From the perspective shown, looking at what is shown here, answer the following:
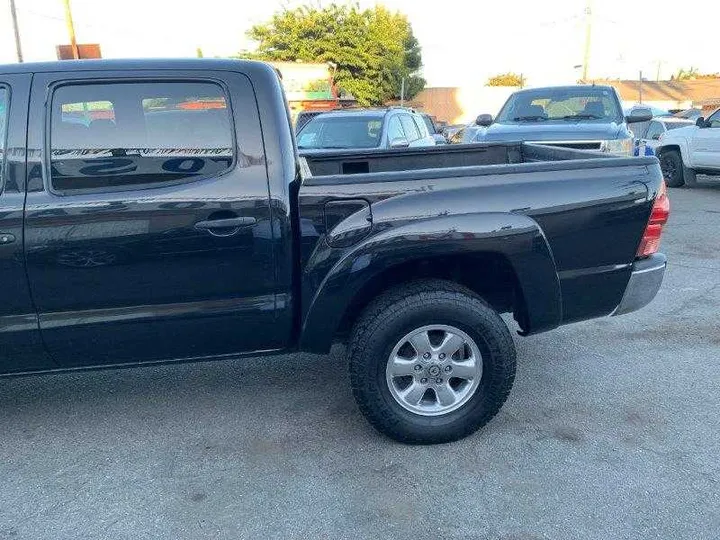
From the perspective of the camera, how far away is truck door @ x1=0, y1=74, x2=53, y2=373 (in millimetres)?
2713

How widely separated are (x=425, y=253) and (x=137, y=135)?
1.42 m

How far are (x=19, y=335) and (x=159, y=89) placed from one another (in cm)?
129

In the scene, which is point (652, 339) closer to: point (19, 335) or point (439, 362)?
point (439, 362)

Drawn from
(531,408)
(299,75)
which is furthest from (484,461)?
(299,75)

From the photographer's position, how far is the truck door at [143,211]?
2.75 m

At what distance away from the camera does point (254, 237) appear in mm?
2848

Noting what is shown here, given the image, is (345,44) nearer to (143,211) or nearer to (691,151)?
(691,151)

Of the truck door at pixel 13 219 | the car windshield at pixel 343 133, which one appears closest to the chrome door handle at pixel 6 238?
the truck door at pixel 13 219

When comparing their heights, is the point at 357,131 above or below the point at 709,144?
above

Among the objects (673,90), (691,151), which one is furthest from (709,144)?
(673,90)

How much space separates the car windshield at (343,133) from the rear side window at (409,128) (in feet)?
2.24

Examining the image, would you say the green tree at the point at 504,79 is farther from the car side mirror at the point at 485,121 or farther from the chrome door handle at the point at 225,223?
the chrome door handle at the point at 225,223

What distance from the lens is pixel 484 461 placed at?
2.96m

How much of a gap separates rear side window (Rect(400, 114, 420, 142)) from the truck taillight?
247 inches
